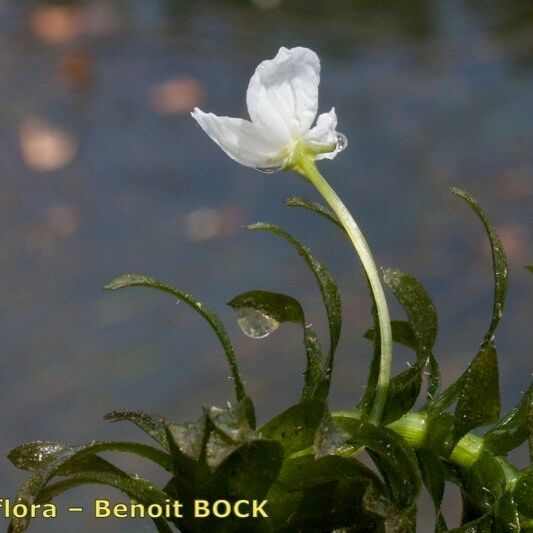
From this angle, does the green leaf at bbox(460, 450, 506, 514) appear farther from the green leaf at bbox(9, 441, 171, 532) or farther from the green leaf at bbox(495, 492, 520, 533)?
the green leaf at bbox(9, 441, 171, 532)

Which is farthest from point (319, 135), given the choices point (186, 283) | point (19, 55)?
point (19, 55)

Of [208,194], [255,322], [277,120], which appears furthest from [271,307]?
[208,194]

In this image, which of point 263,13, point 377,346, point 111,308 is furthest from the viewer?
point 263,13

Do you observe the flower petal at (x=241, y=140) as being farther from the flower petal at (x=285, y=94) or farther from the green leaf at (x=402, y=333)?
the green leaf at (x=402, y=333)

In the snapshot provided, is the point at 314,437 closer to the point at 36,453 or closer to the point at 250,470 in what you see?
A: the point at 250,470

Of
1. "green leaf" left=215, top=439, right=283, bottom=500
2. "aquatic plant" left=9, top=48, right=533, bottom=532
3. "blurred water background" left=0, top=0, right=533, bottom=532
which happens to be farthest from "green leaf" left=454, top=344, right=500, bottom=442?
"blurred water background" left=0, top=0, right=533, bottom=532

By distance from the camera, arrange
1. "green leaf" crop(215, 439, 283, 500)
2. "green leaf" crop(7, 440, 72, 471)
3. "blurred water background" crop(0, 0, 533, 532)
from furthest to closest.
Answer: "blurred water background" crop(0, 0, 533, 532), "green leaf" crop(7, 440, 72, 471), "green leaf" crop(215, 439, 283, 500)

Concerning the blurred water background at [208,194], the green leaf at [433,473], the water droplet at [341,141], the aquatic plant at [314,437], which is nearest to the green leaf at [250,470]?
the aquatic plant at [314,437]

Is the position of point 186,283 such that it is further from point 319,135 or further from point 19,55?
point 319,135
